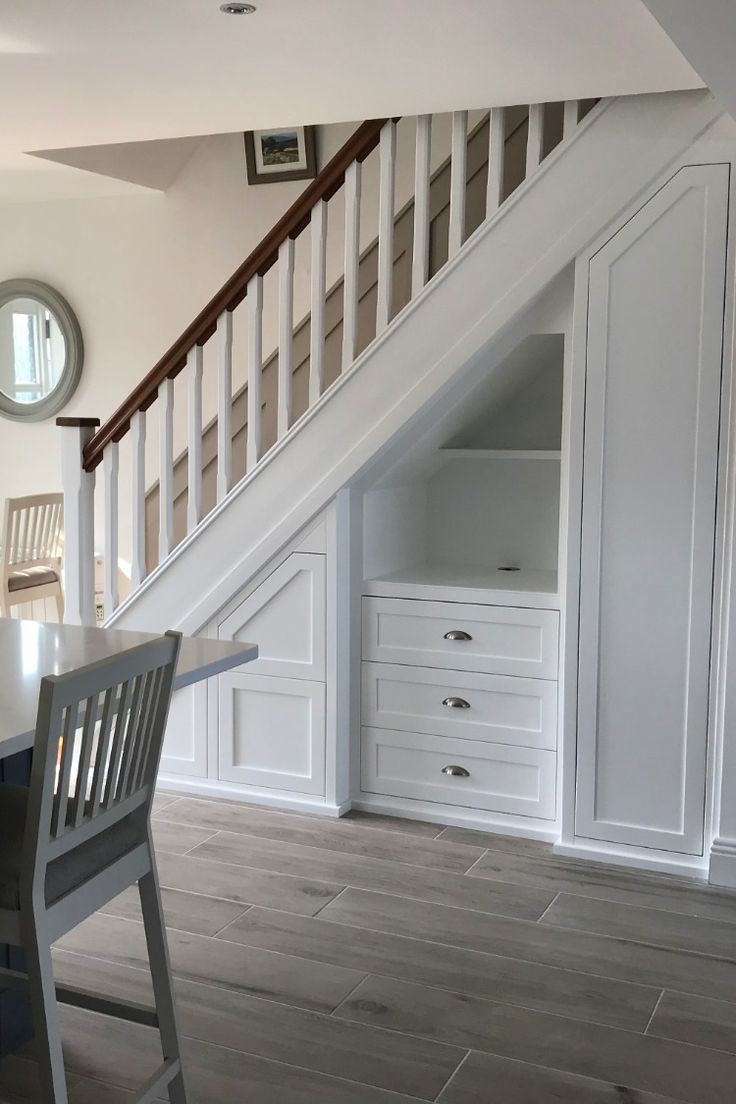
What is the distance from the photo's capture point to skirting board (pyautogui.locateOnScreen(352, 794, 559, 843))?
3.64m

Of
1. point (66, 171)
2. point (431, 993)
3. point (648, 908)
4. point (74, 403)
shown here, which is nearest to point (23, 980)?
point (431, 993)

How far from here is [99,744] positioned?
1.84m

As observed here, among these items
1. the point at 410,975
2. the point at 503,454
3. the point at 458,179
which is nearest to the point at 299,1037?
the point at 410,975

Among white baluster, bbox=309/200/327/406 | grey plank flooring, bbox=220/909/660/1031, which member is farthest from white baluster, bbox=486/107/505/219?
grey plank flooring, bbox=220/909/660/1031

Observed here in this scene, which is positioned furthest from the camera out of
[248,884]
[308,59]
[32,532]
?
[32,532]

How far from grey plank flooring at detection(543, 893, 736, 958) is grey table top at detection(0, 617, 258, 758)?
131 centimetres

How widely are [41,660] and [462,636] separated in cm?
175

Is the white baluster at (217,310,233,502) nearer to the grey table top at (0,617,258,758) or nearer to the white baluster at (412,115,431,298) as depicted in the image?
the white baluster at (412,115,431,298)

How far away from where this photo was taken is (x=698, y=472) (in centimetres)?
324

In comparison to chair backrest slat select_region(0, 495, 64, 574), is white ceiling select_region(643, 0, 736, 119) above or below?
above

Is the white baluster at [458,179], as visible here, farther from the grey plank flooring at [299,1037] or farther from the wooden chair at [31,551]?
the wooden chair at [31,551]

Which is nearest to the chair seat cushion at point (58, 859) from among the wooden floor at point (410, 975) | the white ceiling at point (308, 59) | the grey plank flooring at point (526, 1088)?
the wooden floor at point (410, 975)

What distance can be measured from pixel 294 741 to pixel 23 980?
1992 mm

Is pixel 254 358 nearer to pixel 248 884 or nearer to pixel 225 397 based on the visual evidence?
pixel 225 397
